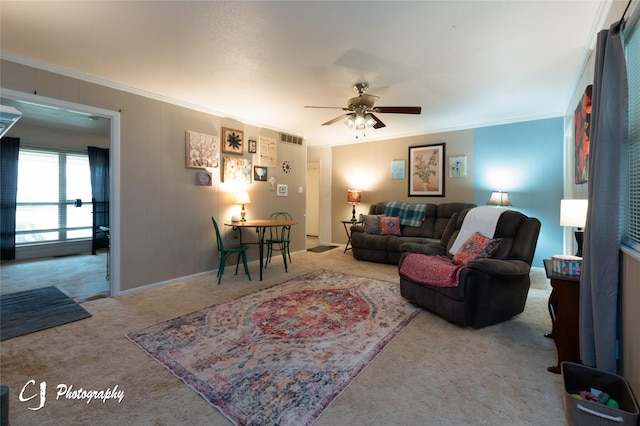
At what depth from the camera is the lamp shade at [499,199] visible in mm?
4555

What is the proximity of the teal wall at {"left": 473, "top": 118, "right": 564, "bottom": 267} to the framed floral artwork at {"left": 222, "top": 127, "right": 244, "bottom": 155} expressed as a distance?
398 centimetres

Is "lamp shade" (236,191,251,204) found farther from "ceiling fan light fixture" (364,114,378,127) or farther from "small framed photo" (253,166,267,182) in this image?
"ceiling fan light fixture" (364,114,378,127)

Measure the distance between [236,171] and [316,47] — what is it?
262 cm

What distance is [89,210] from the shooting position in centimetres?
623

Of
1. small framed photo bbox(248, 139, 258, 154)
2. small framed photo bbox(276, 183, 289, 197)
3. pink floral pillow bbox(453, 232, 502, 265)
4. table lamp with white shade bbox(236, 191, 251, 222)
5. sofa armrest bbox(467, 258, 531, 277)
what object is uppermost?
small framed photo bbox(248, 139, 258, 154)

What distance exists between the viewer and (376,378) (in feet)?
6.11

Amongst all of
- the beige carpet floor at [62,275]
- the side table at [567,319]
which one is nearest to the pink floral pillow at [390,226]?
the side table at [567,319]

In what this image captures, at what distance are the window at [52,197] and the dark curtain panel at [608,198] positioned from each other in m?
7.78

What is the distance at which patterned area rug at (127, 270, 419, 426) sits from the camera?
166 centimetres

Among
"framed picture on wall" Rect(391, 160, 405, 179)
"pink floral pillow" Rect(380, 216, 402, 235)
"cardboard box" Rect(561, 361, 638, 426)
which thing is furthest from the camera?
"framed picture on wall" Rect(391, 160, 405, 179)

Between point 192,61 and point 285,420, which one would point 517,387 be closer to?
point 285,420

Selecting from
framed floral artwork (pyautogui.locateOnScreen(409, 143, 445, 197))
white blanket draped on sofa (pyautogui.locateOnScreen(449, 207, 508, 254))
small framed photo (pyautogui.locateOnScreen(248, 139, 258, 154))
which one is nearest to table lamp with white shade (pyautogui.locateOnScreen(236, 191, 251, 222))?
small framed photo (pyautogui.locateOnScreen(248, 139, 258, 154))

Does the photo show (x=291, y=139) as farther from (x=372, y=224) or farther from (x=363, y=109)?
(x=363, y=109)

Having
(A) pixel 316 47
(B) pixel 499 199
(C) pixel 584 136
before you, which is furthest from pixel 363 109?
(B) pixel 499 199
